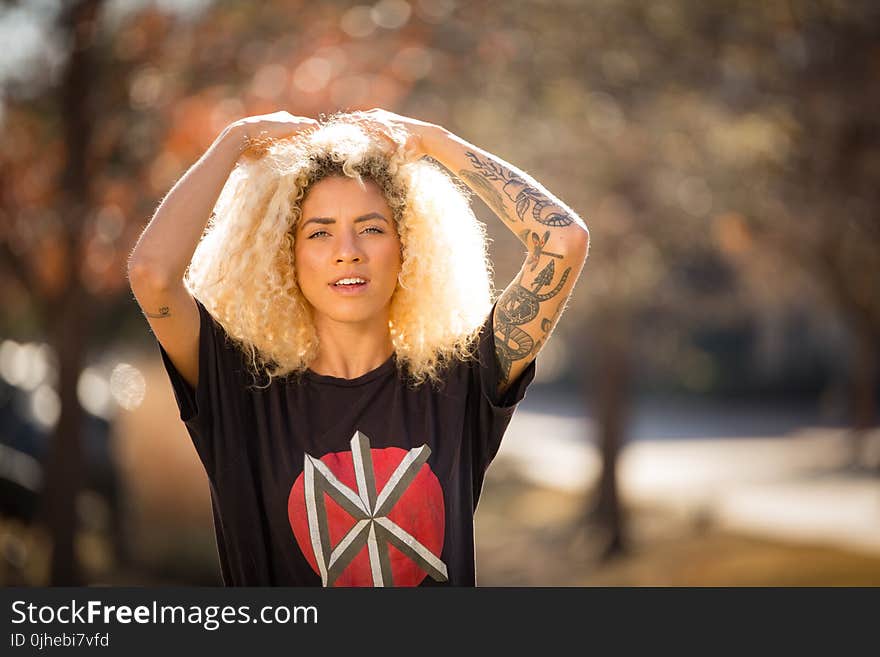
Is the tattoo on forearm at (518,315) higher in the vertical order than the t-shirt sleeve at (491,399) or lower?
higher

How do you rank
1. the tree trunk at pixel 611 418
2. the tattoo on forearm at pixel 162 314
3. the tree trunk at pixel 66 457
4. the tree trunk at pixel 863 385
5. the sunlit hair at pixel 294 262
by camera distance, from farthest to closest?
the tree trunk at pixel 611 418 → the tree trunk at pixel 863 385 → the tree trunk at pixel 66 457 → the sunlit hair at pixel 294 262 → the tattoo on forearm at pixel 162 314

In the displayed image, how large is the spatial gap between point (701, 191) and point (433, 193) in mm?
7072

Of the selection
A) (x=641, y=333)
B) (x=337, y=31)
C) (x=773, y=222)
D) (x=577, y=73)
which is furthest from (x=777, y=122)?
(x=641, y=333)

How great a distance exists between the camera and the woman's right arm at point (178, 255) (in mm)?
2344

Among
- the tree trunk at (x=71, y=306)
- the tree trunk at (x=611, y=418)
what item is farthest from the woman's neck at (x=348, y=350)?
the tree trunk at (x=611, y=418)

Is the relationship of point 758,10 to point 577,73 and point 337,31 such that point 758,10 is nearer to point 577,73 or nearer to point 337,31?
point 577,73

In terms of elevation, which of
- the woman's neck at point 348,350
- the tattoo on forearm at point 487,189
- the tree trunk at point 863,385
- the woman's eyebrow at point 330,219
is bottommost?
the tree trunk at point 863,385

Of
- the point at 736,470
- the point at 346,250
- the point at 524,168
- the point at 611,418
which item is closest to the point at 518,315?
the point at 346,250

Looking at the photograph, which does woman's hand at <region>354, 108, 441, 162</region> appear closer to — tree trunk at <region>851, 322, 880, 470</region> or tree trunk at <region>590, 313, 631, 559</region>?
tree trunk at <region>851, 322, 880, 470</region>

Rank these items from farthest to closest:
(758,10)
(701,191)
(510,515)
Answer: (510,515) < (701,191) < (758,10)

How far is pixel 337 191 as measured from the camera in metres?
2.59

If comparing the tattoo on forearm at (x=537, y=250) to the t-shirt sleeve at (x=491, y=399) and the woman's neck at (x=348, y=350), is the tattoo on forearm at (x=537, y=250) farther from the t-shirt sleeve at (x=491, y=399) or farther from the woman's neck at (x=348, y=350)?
the woman's neck at (x=348, y=350)

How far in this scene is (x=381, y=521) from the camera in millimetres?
2365

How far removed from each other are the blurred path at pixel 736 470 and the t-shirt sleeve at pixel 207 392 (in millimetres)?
7482
